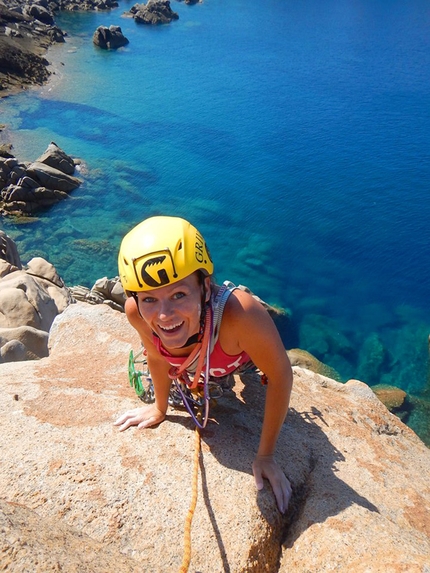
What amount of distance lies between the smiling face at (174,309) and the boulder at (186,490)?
1.08 m

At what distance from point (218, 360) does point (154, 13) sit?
211ft

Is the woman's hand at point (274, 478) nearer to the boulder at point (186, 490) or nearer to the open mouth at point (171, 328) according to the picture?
the boulder at point (186, 490)

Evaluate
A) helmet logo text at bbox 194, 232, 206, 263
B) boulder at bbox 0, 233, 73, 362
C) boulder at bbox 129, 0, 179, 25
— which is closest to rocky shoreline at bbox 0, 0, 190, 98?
boulder at bbox 129, 0, 179, 25

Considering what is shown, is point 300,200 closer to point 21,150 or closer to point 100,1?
point 21,150

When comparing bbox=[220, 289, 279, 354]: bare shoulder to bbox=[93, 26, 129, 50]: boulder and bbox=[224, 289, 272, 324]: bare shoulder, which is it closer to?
bbox=[224, 289, 272, 324]: bare shoulder

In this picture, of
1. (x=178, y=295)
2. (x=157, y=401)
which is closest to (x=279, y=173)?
(x=157, y=401)

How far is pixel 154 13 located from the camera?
2271 inches

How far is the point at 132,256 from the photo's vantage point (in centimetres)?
305

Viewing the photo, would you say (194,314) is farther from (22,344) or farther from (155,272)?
(22,344)

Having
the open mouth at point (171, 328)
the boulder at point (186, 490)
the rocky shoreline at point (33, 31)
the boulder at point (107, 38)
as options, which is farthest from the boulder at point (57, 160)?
the boulder at point (107, 38)

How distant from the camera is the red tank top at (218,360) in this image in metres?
3.51

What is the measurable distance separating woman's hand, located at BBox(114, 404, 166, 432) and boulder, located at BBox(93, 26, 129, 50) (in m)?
49.3

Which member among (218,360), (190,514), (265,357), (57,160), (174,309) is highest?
(174,309)

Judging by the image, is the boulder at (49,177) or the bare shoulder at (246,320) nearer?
the bare shoulder at (246,320)
